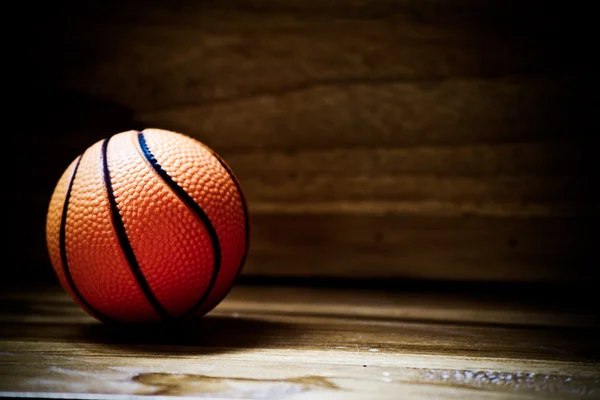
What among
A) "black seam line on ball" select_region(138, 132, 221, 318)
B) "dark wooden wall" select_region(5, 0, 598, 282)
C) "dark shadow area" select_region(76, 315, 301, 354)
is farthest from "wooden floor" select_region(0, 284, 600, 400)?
"dark wooden wall" select_region(5, 0, 598, 282)

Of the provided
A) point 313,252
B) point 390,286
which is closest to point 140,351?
point 313,252

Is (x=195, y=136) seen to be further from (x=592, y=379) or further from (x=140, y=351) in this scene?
(x=592, y=379)

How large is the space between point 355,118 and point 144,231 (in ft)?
3.09

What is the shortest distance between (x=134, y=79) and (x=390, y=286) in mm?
1039

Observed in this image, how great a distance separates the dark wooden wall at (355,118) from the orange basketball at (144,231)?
2.33 feet

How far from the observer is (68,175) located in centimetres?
118

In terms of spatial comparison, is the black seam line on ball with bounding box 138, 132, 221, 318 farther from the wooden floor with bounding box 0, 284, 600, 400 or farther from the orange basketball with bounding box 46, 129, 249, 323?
the wooden floor with bounding box 0, 284, 600, 400

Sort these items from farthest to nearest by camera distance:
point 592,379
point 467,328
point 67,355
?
point 467,328
point 67,355
point 592,379

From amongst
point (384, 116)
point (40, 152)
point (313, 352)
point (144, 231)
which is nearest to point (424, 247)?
point (384, 116)

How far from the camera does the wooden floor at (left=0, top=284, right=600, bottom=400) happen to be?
0.85m

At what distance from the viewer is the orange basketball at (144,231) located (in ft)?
3.56

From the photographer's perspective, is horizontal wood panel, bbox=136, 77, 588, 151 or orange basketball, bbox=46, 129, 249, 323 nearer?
orange basketball, bbox=46, 129, 249, 323

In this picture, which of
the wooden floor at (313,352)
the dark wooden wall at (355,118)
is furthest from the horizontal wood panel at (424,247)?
the wooden floor at (313,352)

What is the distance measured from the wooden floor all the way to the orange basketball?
3.4 inches
